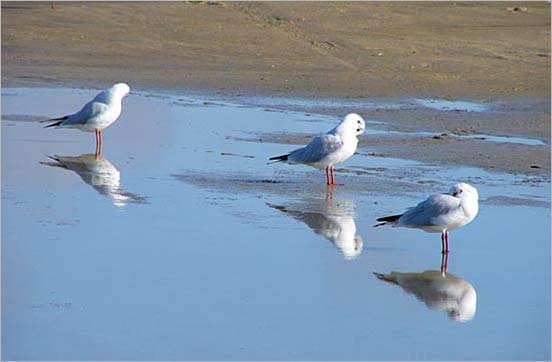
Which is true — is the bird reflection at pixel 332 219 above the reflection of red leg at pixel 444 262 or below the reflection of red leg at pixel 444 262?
below

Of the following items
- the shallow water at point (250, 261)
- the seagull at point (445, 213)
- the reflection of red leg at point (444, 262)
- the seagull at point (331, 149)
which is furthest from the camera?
the seagull at point (331, 149)

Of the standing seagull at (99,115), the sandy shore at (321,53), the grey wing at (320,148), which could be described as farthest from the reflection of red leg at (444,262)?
the standing seagull at (99,115)

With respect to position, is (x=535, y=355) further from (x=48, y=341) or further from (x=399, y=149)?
(x=399, y=149)

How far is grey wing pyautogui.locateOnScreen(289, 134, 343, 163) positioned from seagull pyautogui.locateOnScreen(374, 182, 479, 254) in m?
2.40

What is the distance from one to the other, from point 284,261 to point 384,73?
35.7ft

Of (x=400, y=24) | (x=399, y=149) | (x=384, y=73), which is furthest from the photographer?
(x=400, y=24)

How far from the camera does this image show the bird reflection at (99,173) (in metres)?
9.59

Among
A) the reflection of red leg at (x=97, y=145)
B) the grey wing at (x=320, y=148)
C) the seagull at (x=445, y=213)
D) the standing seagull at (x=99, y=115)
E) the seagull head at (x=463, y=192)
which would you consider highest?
the seagull head at (x=463, y=192)

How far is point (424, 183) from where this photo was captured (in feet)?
34.1

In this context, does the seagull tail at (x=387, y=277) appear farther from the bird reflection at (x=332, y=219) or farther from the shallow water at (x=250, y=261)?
the bird reflection at (x=332, y=219)

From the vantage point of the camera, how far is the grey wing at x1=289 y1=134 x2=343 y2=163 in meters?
10.5

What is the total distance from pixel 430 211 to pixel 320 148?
2.61 metres

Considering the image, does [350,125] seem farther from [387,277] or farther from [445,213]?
Answer: [387,277]

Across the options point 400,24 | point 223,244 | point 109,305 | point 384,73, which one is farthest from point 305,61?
point 109,305
